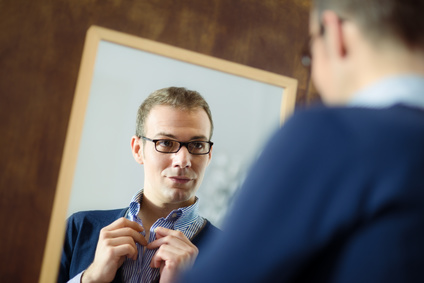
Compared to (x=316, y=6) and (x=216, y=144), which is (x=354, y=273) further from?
(x=216, y=144)

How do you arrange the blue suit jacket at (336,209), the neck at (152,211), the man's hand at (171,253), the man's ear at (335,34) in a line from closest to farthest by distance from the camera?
the blue suit jacket at (336,209) < the man's ear at (335,34) < the man's hand at (171,253) < the neck at (152,211)

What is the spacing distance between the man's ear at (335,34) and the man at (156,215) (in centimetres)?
62

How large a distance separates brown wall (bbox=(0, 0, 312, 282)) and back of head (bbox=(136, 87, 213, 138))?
178 millimetres

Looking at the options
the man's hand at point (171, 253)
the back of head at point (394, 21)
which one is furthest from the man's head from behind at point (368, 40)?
the man's hand at point (171, 253)

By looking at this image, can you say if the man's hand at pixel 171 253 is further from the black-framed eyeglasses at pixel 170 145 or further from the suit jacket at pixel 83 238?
the black-framed eyeglasses at pixel 170 145

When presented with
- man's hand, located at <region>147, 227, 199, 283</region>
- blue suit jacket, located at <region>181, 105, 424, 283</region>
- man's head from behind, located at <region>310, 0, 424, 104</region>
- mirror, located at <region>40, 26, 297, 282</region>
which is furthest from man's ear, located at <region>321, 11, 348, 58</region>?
mirror, located at <region>40, 26, 297, 282</region>

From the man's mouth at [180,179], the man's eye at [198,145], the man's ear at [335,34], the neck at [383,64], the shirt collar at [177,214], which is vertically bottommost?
the shirt collar at [177,214]

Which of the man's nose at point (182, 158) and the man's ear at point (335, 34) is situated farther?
the man's nose at point (182, 158)

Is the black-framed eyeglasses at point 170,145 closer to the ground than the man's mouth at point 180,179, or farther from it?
farther from it

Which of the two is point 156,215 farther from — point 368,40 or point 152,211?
point 368,40

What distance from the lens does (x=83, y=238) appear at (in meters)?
0.99

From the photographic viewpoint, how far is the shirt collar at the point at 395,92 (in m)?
0.36

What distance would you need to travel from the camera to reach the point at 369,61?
396 millimetres

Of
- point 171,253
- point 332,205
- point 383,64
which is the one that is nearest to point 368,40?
point 383,64
